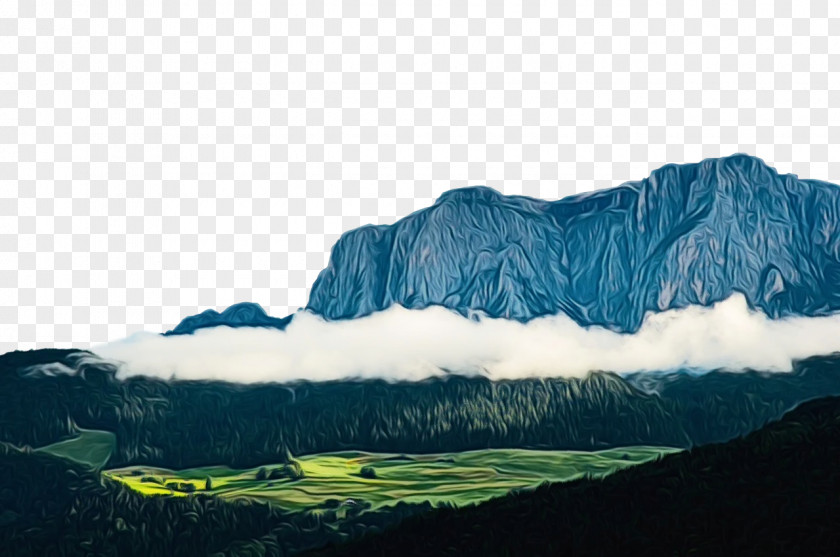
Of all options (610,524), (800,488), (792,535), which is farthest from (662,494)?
(792,535)

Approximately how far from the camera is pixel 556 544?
19025 centimetres

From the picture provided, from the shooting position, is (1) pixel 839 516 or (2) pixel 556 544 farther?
(2) pixel 556 544

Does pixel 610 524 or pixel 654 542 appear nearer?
pixel 654 542

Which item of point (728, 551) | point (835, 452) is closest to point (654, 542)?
point (728, 551)

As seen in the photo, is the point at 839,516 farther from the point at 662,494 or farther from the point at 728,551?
the point at 662,494

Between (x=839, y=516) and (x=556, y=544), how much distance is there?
151ft

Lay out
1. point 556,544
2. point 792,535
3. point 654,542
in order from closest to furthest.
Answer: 1. point 792,535
2. point 654,542
3. point 556,544

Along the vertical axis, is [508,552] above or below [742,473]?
below

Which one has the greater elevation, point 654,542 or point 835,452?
point 835,452

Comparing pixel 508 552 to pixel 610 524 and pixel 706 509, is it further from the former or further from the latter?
pixel 706 509

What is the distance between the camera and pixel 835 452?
196m

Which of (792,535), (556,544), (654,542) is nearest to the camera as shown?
(792,535)

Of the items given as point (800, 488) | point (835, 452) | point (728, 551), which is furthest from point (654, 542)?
point (835, 452)

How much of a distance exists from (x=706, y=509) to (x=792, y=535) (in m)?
22.4
